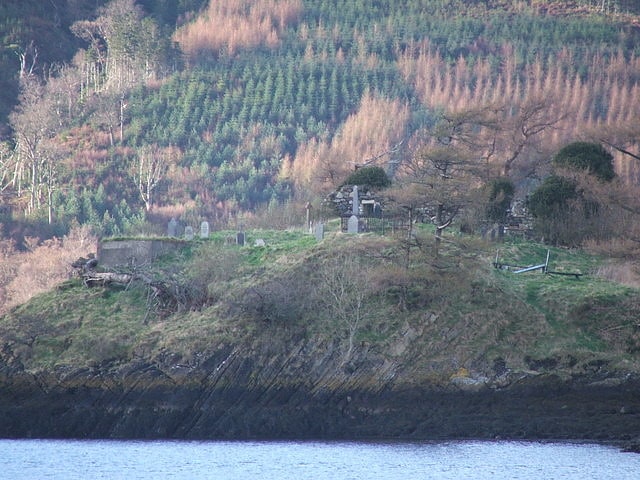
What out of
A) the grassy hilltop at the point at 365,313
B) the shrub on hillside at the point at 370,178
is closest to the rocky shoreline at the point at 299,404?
the grassy hilltop at the point at 365,313

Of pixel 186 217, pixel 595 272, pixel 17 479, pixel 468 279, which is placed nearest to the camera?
pixel 17 479

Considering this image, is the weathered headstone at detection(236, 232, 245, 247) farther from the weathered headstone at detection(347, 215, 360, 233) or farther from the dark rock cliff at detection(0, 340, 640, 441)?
the dark rock cliff at detection(0, 340, 640, 441)

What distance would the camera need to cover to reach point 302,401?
198ft

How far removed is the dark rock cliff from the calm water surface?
1.58m

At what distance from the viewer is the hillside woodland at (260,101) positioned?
104 m

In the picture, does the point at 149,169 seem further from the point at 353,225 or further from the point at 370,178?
the point at 353,225

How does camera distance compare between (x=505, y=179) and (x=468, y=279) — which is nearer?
(x=468, y=279)

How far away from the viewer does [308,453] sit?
55125 millimetres

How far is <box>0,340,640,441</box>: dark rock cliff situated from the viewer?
58.5 meters

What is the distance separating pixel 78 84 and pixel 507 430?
296 feet

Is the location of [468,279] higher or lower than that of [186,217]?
higher

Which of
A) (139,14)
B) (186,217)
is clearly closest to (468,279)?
(186,217)

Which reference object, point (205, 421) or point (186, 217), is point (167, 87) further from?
point (205, 421)

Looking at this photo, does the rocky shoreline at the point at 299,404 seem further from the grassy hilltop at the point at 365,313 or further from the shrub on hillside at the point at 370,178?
the shrub on hillside at the point at 370,178
